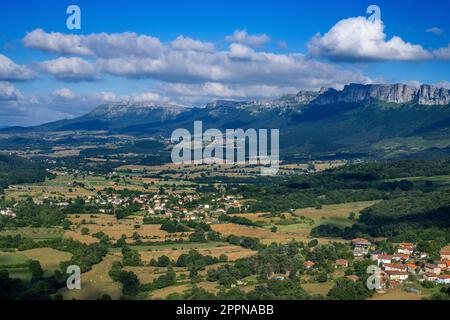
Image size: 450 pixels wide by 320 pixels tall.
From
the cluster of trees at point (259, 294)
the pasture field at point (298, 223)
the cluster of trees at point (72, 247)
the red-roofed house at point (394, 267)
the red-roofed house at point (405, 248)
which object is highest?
the cluster of trees at point (259, 294)

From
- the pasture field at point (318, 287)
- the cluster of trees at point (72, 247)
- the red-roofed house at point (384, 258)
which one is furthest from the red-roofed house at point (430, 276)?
the cluster of trees at point (72, 247)

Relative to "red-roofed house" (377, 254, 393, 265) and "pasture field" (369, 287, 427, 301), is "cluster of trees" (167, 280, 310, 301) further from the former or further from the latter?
"red-roofed house" (377, 254, 393, 265)

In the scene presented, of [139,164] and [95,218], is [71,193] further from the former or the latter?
[139,164]

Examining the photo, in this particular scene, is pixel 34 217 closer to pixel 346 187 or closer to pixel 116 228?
pixel 116 228

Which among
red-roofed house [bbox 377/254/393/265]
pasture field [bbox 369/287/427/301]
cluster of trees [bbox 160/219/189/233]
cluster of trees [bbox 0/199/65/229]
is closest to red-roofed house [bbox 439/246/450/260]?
red-roofed house [bbox 377/254/393/265]

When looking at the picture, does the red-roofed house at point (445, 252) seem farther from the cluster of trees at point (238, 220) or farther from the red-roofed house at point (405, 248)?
the cluster of trees at point (238, 220)

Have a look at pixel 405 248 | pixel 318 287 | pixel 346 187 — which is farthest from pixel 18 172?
pixel 318 287
